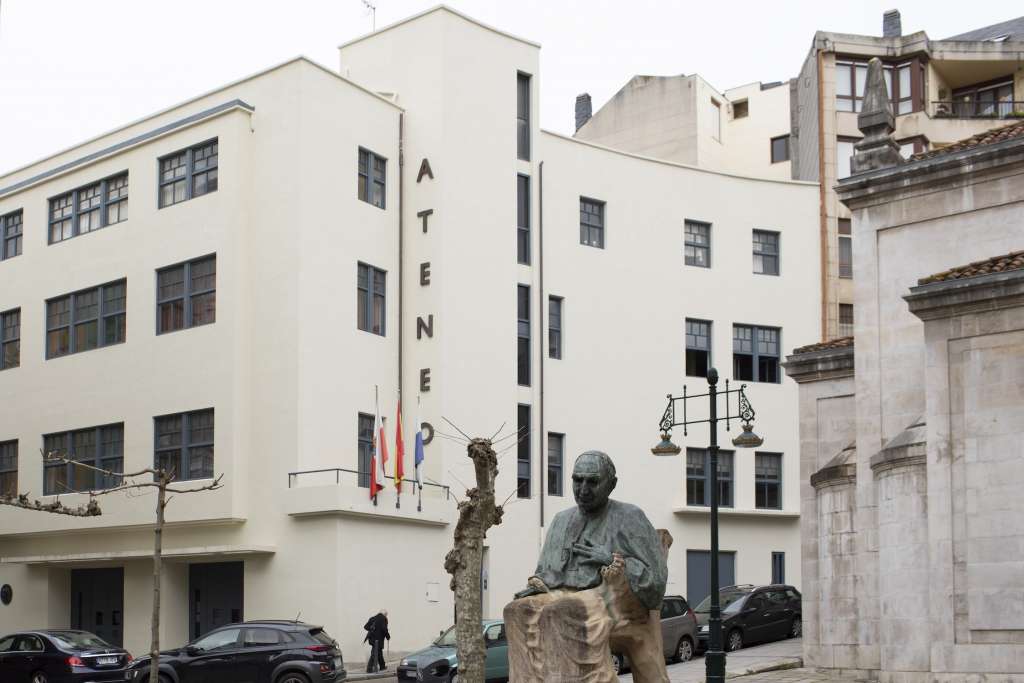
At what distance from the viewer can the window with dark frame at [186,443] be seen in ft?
118

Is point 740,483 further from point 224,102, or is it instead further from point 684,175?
point 224,102

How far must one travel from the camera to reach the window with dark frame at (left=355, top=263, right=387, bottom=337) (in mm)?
36969

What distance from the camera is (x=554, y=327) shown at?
134 ft

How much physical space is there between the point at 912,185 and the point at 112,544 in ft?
77.7

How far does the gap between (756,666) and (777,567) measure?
17079mm

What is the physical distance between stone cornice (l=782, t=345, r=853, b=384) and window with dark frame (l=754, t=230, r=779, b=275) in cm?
1558

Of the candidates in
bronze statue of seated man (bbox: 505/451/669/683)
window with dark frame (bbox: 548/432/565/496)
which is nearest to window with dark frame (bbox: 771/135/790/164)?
window with dark frame (bbox: 548/432/565/496)

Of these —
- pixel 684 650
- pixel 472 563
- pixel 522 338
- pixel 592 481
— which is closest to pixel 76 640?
pixel 472 563

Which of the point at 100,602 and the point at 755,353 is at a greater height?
the point at 755,353

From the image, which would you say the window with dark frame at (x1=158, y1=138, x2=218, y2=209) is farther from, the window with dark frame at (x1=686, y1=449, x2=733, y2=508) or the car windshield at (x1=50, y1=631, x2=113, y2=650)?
the window with dark frame at (x1=686, y1=449, x2=733, y2=508)

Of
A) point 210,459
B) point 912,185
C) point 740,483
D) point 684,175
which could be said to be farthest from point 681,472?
point 912,185

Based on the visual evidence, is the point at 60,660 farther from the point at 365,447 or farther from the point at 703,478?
the point at 703,478

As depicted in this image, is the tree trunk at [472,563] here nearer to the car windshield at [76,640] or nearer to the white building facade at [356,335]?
the car windshield at [76,640]

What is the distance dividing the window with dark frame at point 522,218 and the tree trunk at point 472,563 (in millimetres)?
17510
